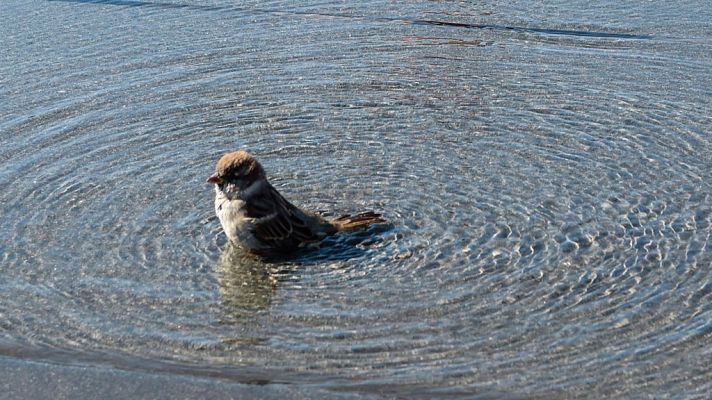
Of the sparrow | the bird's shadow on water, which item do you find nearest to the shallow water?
the bird's shadow on water

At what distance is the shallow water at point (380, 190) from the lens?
19.7 feet

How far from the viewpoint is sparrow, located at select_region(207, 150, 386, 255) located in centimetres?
736

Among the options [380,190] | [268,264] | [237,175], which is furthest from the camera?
[380,190]

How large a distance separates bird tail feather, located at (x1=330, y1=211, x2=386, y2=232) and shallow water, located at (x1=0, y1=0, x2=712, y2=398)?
0.09 metres

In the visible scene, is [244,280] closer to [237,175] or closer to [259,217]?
[259,217]

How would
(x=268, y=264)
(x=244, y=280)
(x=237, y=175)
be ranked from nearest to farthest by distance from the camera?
(x=244, y=280) → (x=268, y=264) → (x=237, y=175)

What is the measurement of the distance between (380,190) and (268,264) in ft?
3.91

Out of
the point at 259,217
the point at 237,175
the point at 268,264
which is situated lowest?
the point at 268,264

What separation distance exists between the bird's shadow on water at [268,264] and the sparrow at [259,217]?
0.18 ft

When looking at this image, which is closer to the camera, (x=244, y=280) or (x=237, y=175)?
(x=244, y=280)

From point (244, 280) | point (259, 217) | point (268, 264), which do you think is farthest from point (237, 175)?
point (244, 280)

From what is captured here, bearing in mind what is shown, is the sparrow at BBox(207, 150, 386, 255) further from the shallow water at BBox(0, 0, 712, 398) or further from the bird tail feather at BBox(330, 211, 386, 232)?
the shallow water at BBox(0, 0, 712, 398)

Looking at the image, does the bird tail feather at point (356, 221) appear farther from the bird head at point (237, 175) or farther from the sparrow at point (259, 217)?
the bird head at point (237, 175)

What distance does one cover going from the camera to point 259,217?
24.2ft
